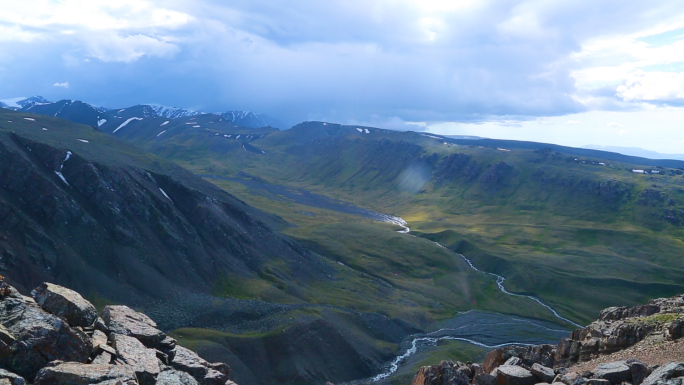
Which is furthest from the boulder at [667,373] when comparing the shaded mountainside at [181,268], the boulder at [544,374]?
the shaded mountainside at [181,268]

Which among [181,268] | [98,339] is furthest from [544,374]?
[181,268]

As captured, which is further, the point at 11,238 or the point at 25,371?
the point at 11,238

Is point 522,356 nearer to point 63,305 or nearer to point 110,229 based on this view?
point 63,305

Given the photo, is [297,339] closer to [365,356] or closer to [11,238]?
[365,356]

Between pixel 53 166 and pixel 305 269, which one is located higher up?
pixel 53 166

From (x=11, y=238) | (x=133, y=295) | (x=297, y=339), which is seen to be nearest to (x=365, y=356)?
(x=297, y=339)

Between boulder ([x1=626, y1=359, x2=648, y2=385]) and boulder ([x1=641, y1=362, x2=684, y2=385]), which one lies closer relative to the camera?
boulder ([x1=641, y1=362, x2=684, y2=385])

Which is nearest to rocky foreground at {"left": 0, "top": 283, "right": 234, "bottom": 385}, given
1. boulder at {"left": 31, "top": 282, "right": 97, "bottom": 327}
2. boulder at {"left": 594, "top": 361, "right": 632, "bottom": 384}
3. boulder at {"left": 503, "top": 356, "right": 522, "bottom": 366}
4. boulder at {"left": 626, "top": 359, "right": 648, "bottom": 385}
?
boulder at {"left": 31, "top": 282, "right": 97, "bottom": 327}

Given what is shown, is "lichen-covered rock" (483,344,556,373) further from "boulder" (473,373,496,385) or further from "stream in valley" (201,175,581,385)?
"stream in valley" (201,175,581,385)
